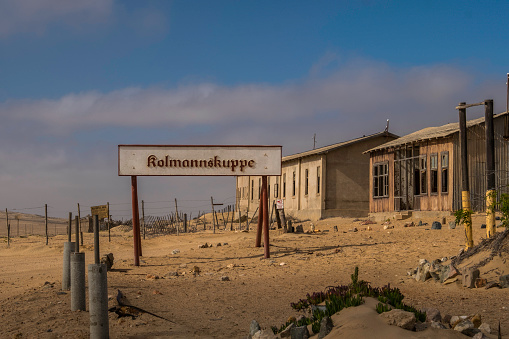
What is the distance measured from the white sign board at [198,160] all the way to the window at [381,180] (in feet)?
39.4

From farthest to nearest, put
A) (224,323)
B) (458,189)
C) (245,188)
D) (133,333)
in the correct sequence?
(245,188), (458,189), (224,323), (133,333)

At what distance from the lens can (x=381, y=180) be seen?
2955 cm

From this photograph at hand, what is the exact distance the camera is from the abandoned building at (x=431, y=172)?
2369 centimetres

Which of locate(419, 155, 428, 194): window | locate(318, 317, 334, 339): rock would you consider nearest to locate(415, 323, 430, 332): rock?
locate(318, 317, 334, 339): rock

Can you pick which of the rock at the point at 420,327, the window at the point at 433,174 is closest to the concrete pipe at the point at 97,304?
the rock at the point at 420,327

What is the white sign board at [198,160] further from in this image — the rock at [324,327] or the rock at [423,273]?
the rock at [324,327]

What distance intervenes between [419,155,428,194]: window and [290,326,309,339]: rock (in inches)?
818

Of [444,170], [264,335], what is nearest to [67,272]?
[264,335]

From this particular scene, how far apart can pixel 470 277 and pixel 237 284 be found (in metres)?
5.18

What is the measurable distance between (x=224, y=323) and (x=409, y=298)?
3.77m

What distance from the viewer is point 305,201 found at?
116ft

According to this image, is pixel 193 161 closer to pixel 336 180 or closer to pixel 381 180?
pixel 381 180

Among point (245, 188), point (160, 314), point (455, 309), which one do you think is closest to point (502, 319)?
point (455, 309)

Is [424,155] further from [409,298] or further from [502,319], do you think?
[502,319]
